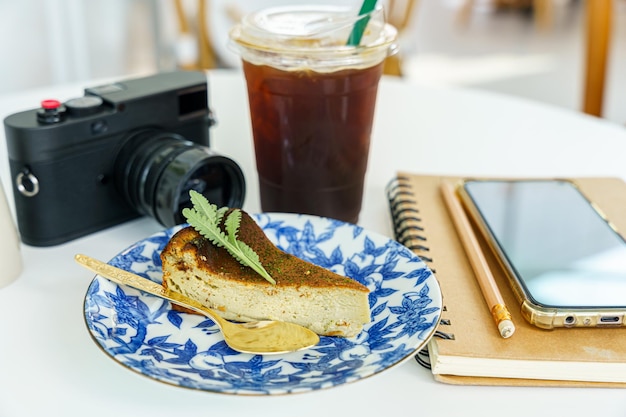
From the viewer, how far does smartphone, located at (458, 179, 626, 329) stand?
57 centimetres

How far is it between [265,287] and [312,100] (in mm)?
214

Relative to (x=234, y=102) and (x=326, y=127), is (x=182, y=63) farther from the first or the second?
(x=326, y=127)

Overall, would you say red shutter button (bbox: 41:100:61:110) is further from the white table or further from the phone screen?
the phone screen

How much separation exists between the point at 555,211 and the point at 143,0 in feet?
6.11

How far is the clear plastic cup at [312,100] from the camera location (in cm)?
69

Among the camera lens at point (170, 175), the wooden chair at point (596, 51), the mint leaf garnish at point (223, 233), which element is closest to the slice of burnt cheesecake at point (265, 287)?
the mint leaf garnish at point (223, 233)

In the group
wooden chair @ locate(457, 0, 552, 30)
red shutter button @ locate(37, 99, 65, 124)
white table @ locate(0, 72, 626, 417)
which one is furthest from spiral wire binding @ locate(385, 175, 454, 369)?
wooden chair @ locate(457, 0, 552, 30)

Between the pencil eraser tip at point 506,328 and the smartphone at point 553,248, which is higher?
the smartphone at point 553,248

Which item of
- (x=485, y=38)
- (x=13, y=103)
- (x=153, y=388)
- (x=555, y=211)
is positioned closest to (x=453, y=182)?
(x=555, y=211)

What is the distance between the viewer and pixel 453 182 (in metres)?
0.83

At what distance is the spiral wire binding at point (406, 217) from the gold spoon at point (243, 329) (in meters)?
0.13

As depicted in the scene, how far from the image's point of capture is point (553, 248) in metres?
0.67

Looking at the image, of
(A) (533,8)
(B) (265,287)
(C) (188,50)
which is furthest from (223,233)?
(A) (533,8)

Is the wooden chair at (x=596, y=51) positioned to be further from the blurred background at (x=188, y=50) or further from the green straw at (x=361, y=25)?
the green straw at (x=361, y=25)
